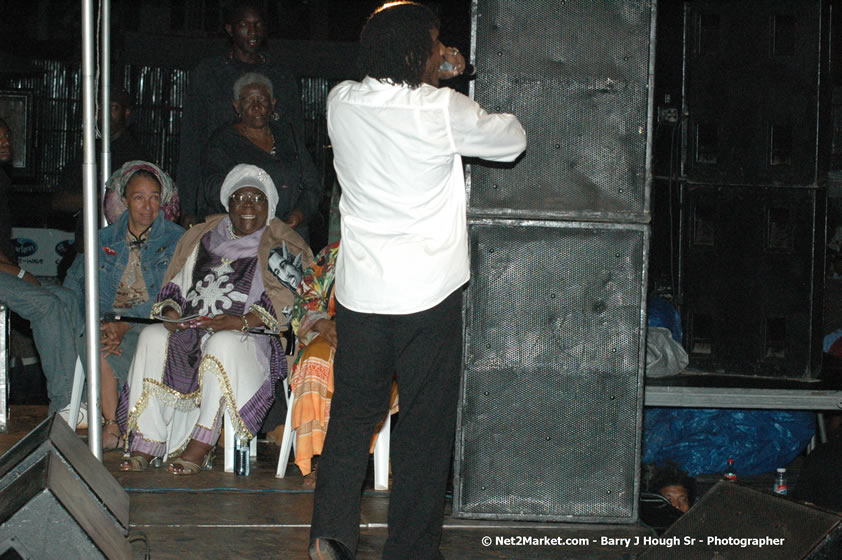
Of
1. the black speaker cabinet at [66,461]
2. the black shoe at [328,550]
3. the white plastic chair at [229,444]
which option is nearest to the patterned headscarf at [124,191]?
the white plastic chair at [229,444]

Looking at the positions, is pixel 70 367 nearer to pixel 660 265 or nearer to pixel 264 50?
pixel 264 50

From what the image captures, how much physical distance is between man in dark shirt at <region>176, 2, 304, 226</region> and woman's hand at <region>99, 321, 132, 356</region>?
794mm

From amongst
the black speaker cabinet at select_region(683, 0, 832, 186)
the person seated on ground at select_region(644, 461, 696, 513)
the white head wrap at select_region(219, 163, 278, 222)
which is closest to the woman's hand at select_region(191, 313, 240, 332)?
the white head wrap at select_region(219, 163, 278, 222)

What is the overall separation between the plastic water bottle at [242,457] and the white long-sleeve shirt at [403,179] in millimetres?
1635

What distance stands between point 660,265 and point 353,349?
112 inches

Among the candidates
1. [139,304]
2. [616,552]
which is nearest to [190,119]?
[139,304]

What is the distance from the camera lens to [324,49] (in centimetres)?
835

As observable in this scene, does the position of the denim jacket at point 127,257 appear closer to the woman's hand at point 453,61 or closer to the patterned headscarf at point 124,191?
the patterned headscarf at point 124,191

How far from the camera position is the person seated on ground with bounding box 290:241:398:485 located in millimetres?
4141

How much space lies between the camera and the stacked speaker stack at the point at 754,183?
466cm

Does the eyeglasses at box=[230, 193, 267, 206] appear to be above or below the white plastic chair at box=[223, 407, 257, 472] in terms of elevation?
above

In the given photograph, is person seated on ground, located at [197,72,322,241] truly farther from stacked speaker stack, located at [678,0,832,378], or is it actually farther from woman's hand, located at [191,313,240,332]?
stacked speaker stack, located at [678,0,832,378]

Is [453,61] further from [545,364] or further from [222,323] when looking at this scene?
[222,323]

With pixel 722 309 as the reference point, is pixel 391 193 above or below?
above
